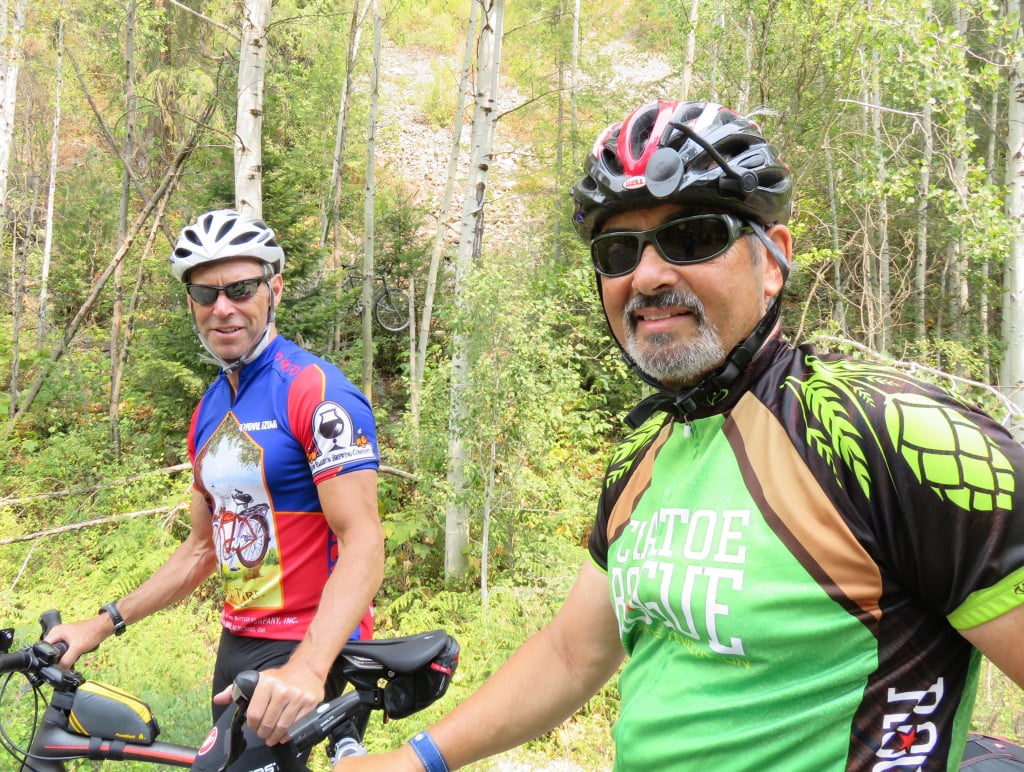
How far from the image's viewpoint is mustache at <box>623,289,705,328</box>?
1.33m

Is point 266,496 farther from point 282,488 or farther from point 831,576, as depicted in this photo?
point 831,576

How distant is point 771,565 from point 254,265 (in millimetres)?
2234

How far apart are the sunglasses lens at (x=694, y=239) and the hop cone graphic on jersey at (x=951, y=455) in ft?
1.70

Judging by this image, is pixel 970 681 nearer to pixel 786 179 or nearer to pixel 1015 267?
pixel 786 179

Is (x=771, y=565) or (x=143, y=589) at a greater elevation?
(x=771, y=565)

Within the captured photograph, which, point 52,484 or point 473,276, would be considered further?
point 52,484

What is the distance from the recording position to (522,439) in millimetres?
7207

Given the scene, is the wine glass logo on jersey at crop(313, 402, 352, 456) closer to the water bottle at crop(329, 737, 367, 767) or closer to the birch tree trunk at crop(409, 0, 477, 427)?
the water bottle at crop(329, 737, 367, 767)

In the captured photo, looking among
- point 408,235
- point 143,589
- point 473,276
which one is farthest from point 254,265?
point 408,235

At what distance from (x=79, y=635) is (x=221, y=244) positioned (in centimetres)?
158

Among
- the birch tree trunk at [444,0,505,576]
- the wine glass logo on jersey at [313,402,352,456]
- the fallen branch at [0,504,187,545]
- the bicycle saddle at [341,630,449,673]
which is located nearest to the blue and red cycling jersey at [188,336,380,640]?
the wine glass logo on jersey at [313,402,352,456]

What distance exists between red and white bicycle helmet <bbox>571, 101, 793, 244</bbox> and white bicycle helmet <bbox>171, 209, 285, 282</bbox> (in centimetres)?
152

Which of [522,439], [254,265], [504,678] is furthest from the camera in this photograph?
[522,439]

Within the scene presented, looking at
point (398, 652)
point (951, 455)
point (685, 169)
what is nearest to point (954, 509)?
point (951, 455)
